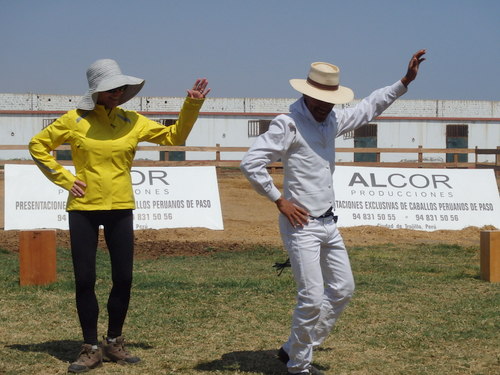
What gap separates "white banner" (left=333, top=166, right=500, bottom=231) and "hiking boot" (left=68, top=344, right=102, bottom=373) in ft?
34.2

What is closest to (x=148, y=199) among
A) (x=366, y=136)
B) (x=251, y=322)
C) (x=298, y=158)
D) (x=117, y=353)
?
(x=251, y=322)

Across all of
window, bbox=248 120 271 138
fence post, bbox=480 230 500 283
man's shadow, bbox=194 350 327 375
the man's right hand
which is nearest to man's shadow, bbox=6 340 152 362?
man's shadow, bbox=194 350 327 375

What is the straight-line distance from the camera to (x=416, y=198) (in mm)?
16594

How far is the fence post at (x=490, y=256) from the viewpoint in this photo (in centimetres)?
980

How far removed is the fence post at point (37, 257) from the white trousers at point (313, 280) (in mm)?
4652

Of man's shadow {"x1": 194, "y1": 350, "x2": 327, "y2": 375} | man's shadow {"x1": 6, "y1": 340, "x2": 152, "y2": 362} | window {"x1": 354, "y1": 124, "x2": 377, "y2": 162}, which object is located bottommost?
man's shadow {"x1": 194, "y1": 350, "x2": 327, "y2": 375}

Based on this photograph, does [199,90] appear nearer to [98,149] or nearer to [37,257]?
[98,149]

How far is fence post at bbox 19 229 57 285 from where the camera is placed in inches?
370

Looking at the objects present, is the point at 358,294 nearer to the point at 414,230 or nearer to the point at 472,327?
the point at 472,327

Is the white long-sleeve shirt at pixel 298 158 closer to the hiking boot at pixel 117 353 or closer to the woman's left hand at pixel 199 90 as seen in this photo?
the woman's left hand at pixel 199 90

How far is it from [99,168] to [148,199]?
10.1 metres

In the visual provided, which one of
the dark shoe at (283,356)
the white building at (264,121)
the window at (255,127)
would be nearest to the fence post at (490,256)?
the dark shoe at (283,356)

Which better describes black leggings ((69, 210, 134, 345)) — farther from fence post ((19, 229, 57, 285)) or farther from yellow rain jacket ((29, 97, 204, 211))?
fence post ((19, 229, 57, 285))

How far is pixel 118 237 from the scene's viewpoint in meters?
5.78
